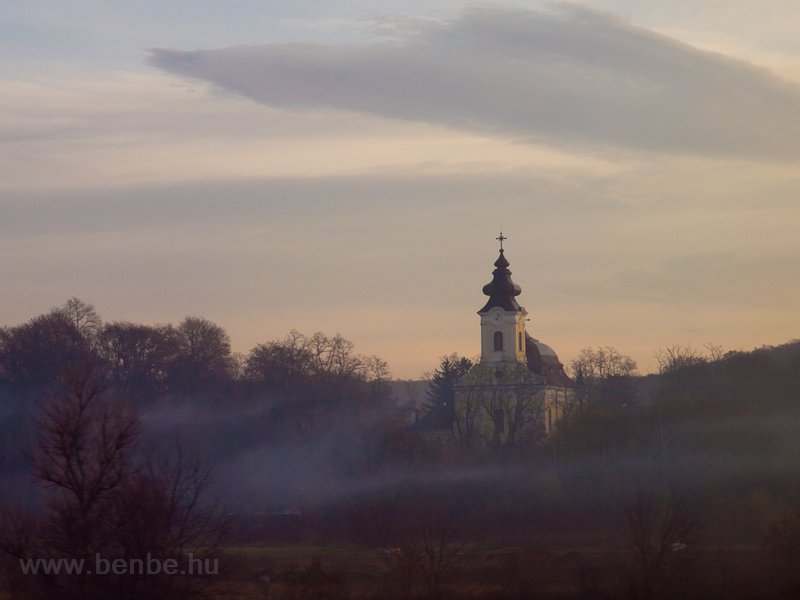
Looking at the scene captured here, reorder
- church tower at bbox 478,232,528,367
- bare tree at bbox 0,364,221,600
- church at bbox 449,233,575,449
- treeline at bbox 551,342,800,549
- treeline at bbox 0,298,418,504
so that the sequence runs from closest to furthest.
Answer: bare tree at bbox 0,364,221,600
treeline at bbox 551,342,800,549
treeline at bbox 0,298,418,504
church at bbox 449,233,575,449
church tower at bbox 478,232,528,367

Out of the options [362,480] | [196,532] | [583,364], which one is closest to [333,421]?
[362,480]

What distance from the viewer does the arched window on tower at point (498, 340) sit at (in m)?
98.0

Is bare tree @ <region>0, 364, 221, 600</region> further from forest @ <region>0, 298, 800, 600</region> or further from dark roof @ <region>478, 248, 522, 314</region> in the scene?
dark roof @ <region>478, 248, 522, 314</region>

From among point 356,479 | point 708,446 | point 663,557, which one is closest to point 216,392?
point 356,479

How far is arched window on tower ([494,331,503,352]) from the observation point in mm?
98000

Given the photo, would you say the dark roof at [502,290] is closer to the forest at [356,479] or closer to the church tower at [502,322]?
the church tower at [502,322]

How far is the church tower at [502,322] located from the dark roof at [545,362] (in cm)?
266

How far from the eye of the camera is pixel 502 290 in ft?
324

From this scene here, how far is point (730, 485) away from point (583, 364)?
48575 mm

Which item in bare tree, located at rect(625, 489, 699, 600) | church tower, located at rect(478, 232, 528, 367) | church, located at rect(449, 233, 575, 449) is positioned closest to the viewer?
bare tree, located at rect(625, 489, 699, 600)

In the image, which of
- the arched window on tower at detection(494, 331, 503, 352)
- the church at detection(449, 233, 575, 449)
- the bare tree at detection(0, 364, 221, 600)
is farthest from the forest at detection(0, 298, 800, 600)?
the arched window on tower at detection(494, 331, 503, 352)

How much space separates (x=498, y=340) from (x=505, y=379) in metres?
3.24

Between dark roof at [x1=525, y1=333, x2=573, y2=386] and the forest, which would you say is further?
dark roof at [x1=525, y1=333, x2=573, y2=386]

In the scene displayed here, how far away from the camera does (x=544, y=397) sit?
9562cm
